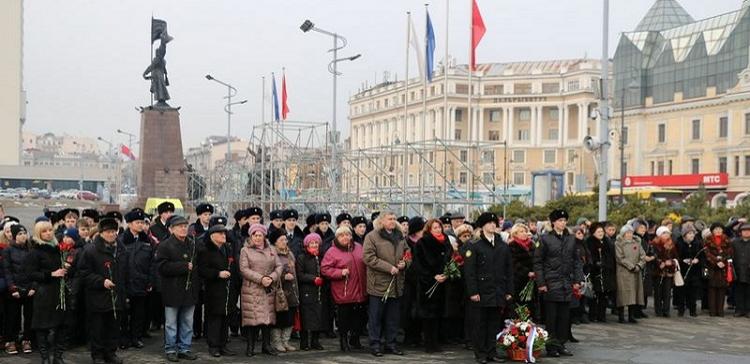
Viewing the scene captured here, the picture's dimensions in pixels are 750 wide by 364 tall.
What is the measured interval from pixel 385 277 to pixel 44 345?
4.06 metres

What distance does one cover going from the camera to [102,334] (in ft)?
32.4

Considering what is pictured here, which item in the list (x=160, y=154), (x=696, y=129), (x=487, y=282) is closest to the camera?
(x=487, y=282)

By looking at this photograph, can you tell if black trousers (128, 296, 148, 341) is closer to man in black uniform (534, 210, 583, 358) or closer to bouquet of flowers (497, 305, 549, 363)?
bouquet of flowers (497, 305, 549, 363)

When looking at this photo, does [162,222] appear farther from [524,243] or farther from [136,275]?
[524,243]

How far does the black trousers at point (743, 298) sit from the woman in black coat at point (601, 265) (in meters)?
2.83

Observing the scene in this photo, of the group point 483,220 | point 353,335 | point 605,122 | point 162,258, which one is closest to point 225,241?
point 162,258

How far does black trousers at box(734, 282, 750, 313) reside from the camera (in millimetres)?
15094

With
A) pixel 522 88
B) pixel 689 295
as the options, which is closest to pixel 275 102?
pixel 689 295

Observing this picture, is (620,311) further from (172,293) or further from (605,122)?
(172,293)

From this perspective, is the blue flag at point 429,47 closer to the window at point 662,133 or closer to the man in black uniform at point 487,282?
the man in black uniform at point 487,282

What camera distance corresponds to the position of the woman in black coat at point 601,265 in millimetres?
13547

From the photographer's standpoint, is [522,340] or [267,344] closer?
[522,340]

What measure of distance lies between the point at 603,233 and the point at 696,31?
66953 mm

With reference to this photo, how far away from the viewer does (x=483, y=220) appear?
10211 mm
